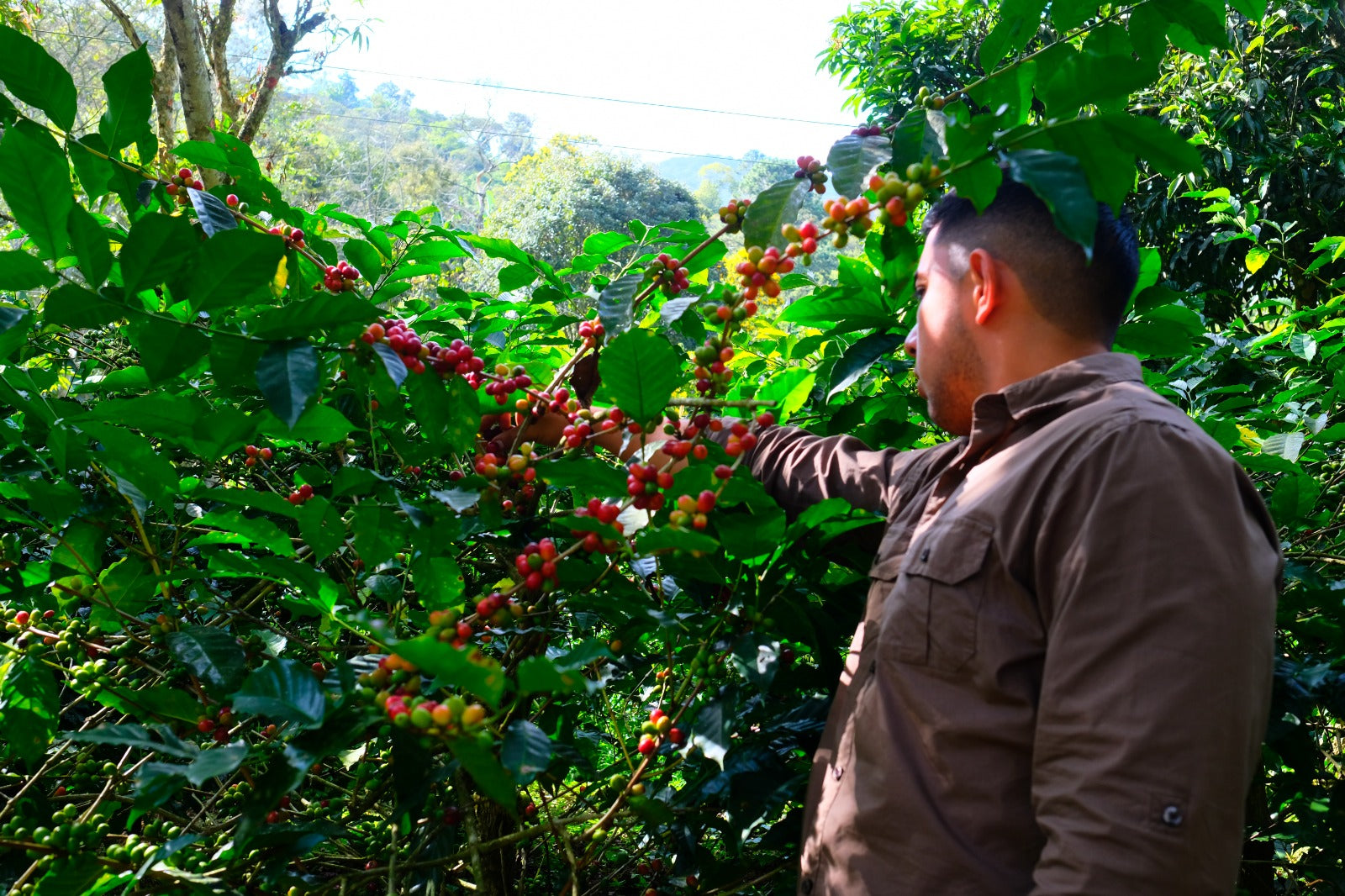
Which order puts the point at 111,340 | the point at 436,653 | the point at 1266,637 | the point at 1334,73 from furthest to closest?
the point at 1334,73, the point at 111,340, the point at 1266,637, the point at 436,653

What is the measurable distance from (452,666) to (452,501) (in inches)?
9.6

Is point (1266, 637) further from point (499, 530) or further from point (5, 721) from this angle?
point (5, 721)

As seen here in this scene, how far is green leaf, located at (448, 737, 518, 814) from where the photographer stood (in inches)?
30.9

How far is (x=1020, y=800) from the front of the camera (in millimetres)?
924

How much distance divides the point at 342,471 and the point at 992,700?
2.42 feet

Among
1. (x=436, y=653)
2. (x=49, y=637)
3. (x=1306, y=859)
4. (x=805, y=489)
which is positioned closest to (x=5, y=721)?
(x=49, y=637)

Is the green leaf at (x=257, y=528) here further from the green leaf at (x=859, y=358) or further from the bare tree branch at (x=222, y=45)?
the bare tree branch at (x=222, y=45)

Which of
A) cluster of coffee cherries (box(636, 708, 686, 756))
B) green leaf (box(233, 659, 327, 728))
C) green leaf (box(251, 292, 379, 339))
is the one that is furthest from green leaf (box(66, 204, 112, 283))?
cluster of coffee cherries (box(636, 708, 686, 756))

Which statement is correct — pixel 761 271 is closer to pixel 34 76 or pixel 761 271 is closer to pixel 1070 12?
pixel 1070 12

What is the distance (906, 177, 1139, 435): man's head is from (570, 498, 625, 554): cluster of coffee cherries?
50 cm

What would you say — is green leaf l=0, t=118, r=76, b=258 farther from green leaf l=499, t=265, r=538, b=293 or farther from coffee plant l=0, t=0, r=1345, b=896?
green leaf l=499, t=265, r=538, b=293

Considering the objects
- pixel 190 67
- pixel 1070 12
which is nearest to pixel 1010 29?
pixel 1070 12

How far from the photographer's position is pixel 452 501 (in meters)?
0.94

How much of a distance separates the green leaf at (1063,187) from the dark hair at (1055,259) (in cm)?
26
